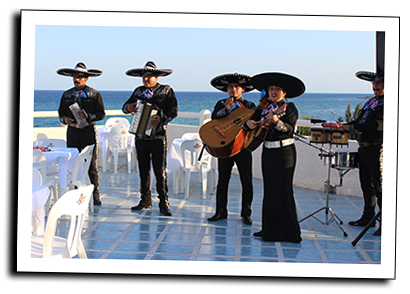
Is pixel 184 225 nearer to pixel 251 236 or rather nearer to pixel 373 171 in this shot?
pixel 251 236

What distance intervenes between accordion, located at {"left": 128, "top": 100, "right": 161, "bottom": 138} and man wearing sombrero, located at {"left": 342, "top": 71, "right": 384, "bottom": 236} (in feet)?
6.76

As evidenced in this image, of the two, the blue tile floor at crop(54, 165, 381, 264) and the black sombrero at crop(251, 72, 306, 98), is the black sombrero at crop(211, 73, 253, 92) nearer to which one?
the black sombrero at crop(251, 72, 306, 98)

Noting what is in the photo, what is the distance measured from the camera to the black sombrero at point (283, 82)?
3897 mm

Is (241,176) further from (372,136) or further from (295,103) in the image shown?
(295,103)

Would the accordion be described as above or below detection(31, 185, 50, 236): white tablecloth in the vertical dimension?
above

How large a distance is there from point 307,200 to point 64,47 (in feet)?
113

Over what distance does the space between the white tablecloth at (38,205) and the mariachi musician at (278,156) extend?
6.24 ft

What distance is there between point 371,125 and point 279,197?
119 cm

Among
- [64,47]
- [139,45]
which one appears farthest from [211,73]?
[64,47]

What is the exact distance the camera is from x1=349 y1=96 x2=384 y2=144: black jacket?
4.28 m

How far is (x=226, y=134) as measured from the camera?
432 centimetres

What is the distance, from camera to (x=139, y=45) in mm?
36438

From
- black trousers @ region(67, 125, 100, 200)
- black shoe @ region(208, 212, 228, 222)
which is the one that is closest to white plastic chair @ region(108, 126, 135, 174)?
black trousers @ region(67, 125, 100, 200)

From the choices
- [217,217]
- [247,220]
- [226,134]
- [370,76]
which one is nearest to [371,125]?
[370,76]
